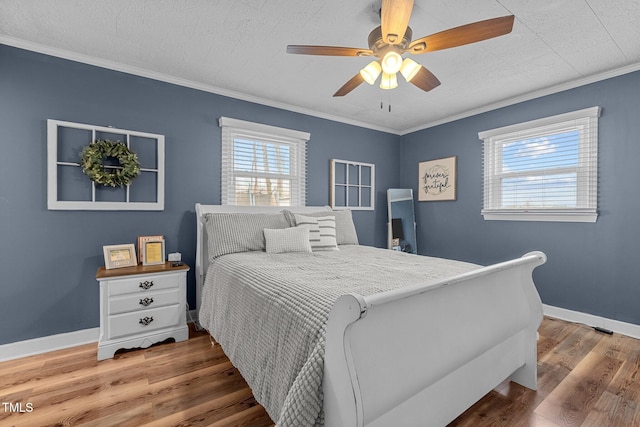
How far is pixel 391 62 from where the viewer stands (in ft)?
5.96

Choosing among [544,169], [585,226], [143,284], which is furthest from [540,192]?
[143,284]

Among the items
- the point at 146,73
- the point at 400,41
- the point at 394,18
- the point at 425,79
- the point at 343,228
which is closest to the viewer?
the point at 394,18

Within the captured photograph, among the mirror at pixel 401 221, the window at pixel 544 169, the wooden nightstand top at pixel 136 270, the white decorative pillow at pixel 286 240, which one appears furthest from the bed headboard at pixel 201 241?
the window at pixel 544 169

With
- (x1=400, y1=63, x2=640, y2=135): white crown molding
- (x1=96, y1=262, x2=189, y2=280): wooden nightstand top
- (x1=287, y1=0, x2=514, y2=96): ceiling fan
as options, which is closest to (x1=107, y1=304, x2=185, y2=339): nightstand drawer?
(x1=96, y1=262, x2=189, y2=280): wooden nightstand top

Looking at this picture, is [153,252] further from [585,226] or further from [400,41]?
[585,226]

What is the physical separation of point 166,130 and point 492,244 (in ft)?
12.8

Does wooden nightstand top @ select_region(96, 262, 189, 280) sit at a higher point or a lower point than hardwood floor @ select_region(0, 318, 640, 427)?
higher

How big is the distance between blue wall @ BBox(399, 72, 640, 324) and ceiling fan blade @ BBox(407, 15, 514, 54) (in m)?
2.17

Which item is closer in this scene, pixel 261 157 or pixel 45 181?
pixel 45 181

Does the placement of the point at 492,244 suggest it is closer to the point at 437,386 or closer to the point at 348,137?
the point at 348,137

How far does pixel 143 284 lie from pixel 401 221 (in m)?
3.43

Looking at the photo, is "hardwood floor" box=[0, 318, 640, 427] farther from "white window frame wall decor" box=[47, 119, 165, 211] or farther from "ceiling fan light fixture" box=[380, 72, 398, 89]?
"ceiling fan light fixture" box=[380, 72, 398, 89]

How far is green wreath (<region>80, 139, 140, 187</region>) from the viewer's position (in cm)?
246

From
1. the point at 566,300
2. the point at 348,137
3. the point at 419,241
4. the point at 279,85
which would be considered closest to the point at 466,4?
the point at 279,85
